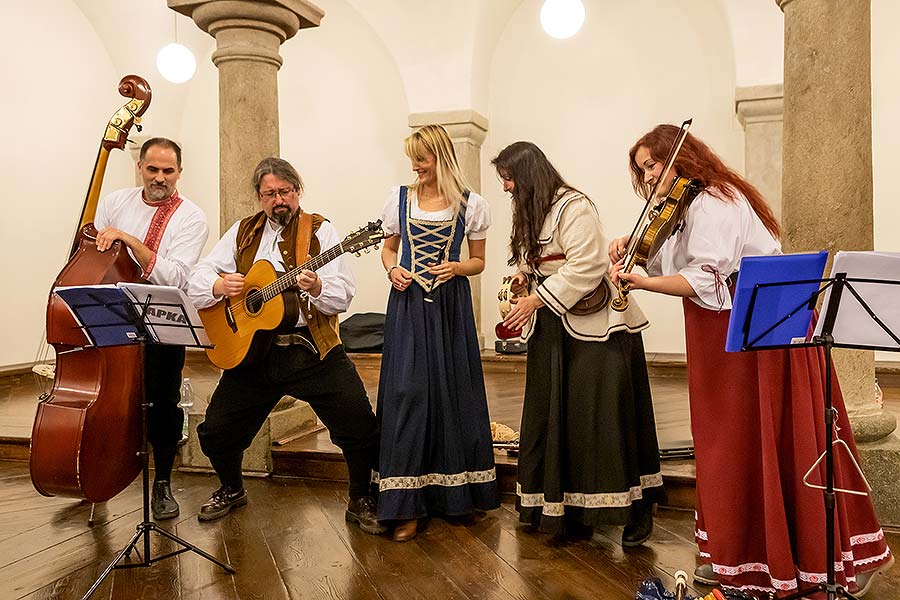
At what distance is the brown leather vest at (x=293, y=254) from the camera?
152 inches

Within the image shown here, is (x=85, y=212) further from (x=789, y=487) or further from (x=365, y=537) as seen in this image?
(x=789, y=487)

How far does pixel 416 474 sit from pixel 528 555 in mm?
619

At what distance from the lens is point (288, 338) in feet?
12.9

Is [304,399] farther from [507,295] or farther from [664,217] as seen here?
[664,217]

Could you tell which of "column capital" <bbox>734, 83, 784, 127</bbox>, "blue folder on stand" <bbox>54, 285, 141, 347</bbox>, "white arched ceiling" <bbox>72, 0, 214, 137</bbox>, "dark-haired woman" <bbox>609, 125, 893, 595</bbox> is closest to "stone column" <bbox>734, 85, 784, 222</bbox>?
"column capital" <bbox>734, 83, 784, 127</bbox>

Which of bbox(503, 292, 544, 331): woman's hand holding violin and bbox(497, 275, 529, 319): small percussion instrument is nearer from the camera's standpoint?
bbox(503, 292, 544, 331): woman's hand holding violin

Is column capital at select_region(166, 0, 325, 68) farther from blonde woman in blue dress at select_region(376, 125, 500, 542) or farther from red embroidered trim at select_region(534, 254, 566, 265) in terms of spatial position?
red embroidered trim at select_region(534, 254, 566, 265)

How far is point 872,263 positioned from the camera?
2.37 metres

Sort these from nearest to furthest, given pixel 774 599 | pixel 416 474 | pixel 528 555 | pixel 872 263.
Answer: pixel 872 263
pixel 774 599
pixel 528 555
pixel 416 474

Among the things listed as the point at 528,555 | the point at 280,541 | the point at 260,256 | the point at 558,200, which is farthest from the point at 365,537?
the point at 558,200

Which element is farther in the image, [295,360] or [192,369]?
[192,369]

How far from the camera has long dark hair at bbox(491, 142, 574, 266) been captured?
3641mm

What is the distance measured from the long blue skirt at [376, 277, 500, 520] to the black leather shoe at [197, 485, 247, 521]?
938mm

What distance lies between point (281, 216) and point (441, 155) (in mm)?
813
